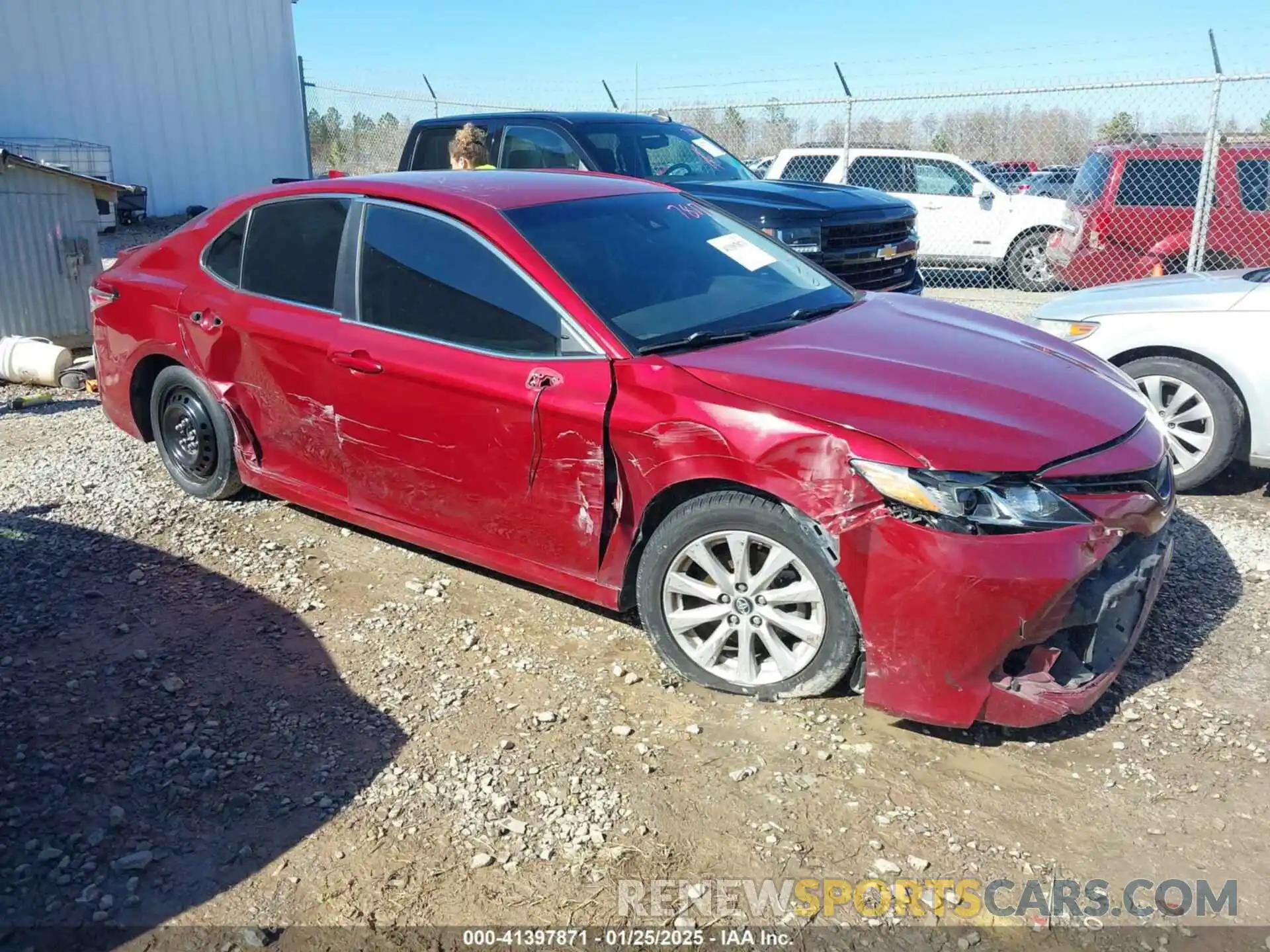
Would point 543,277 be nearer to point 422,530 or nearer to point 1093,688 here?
point 422,530

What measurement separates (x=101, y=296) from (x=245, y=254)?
117cm

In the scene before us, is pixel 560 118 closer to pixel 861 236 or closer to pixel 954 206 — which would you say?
pixel 861 236

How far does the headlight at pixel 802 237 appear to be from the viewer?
7168 millimetres

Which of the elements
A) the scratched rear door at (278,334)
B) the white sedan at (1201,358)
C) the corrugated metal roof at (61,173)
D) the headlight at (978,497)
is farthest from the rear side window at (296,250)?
the corrugated metal roof at (61,173)

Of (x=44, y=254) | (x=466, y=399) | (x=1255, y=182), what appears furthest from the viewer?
(x=1255, y=182)

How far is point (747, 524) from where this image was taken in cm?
332

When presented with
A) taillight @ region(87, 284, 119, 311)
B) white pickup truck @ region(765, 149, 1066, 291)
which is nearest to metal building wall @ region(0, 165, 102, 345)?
taillight @ region(87, 284, 119, 311)

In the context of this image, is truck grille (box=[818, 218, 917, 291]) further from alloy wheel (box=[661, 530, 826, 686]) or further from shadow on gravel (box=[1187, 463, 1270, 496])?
alloy wheel (box=[661, 530, 826, 686])

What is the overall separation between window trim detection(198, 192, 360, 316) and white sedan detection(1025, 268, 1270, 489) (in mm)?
3726

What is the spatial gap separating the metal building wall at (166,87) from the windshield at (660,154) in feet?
46.3

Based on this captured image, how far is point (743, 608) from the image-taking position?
342cm

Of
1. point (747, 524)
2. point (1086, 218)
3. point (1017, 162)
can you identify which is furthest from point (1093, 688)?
point (1017, 162)

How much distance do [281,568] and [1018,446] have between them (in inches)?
124

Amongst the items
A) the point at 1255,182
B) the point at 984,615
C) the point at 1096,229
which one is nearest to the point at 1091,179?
the point at 1096,229
